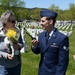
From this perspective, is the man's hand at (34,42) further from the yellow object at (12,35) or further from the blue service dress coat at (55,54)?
the yellow object at (12,35)

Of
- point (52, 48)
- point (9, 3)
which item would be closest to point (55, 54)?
point (52, 48)

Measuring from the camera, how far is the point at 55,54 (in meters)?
4.62

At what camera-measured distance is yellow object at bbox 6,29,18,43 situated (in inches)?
183

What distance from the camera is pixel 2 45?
4941 millimetres

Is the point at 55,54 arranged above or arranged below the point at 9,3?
above

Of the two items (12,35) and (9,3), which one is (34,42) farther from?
(9,3)

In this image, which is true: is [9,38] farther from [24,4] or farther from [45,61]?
[24,4]

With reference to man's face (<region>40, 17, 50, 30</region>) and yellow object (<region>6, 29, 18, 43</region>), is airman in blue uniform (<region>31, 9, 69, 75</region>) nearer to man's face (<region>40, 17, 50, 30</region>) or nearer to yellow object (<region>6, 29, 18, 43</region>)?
man's face (<region>40, 17, 50, 30</region>)

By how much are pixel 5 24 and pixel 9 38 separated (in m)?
0.33

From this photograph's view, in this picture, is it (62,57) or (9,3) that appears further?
(9,3)

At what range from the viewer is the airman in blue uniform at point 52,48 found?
14.9ft

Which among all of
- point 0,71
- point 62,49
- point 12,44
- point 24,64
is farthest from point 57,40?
point 24,64

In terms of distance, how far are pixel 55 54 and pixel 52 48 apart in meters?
0.11

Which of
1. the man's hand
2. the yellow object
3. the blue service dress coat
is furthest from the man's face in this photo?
the yellow object
